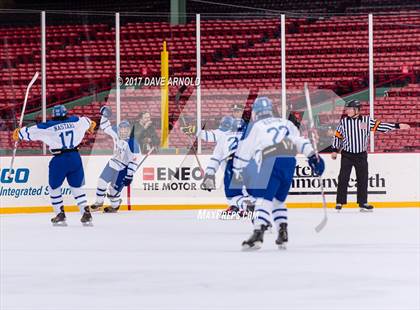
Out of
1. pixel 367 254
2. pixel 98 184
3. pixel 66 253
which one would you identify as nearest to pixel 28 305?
pixel 66 253

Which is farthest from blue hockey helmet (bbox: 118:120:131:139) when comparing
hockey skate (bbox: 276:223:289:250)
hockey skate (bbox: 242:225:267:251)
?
hockey skate (bbox: 276:223:289:250)

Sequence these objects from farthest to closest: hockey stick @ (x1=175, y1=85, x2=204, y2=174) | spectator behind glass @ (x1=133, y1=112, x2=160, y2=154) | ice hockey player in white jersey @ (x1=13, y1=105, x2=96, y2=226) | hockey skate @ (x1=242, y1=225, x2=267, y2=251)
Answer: hockey stick @ (x1=175, y1=85, x2=204, y2=174) < spectator behind glass @ (x1=133, y1=112, x2=160, y2=154) < ice hockey player in white jersey @ (x1=13, y1=105, x2=96, y2=226) < hockey skate @ (x1=242, y1=225, x2=267, y2=251)

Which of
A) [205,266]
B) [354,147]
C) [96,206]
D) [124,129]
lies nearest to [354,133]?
[354,147]

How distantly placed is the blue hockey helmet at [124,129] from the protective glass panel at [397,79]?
10.1 ft

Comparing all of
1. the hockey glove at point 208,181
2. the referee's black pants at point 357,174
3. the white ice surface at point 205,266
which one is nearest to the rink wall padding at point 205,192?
the referee's black pants at point 357,174

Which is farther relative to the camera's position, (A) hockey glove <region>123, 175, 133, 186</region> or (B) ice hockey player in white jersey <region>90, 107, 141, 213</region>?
(A) hockey glove <region>123, 175, 133, 186</region>

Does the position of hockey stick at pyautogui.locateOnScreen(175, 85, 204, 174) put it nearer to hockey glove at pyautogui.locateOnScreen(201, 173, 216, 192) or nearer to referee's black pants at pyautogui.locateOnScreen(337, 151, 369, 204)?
referee's black pants at pyautogui.locateOnScreen(337, 151, 369, 204)

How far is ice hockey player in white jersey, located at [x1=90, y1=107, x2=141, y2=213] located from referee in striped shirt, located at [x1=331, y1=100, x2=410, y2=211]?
2.38m

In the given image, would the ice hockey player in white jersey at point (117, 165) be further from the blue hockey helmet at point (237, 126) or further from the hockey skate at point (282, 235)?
the hockey skate at point (282, 235)

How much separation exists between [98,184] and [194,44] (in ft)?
10.0

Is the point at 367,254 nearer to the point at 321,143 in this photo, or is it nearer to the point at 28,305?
the point at 28,305

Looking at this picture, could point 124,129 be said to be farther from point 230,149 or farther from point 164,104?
point 230,149

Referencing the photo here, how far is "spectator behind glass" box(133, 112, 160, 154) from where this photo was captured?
41.2 feet

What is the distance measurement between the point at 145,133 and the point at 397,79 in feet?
12.9
